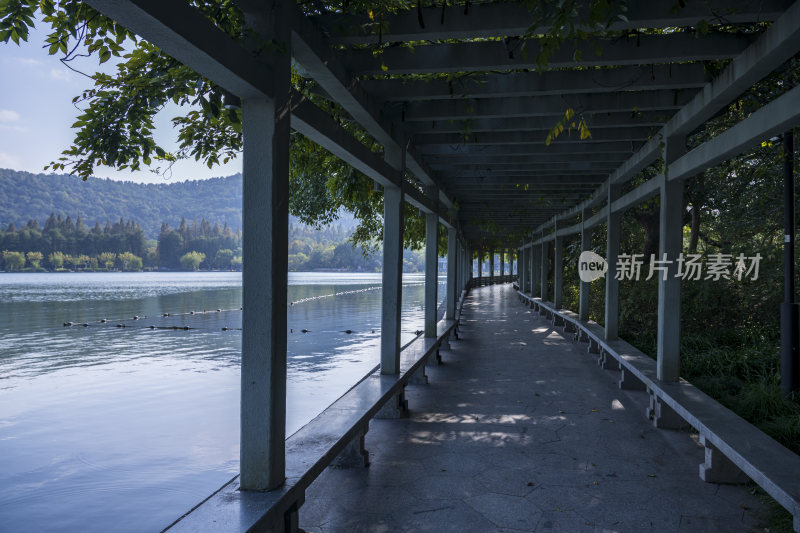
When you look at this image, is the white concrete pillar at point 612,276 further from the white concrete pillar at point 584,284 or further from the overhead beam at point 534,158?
the white concrete pillar at point 584,284

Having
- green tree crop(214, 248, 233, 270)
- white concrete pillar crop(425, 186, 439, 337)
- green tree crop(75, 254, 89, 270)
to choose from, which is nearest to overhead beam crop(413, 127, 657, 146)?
white concrete pillar crop(425, 186, 439, 337)

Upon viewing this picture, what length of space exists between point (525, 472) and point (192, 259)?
119840mm

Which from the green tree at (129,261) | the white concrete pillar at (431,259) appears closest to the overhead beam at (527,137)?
the white concrete pillar at (431,259)

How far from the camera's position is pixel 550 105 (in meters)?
4.58

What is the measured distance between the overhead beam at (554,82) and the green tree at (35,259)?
367 ft

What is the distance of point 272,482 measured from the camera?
2.61 metres

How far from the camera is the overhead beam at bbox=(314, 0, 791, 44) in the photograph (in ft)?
9.29

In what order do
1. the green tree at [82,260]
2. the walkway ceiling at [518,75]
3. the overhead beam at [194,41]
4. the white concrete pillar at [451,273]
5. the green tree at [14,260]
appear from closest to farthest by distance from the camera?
the overhead beam at [194,41] < the walkway ceiling at [518,75] < the white concrete pillar at [451,273] < the green tree at [14,260] < the green tree at [82,260]

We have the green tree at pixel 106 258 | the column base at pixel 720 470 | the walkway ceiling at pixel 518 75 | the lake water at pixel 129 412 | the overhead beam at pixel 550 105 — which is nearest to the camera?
the walkway ceiling at pixel 518 75

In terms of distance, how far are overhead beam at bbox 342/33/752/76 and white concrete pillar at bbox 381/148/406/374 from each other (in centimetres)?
170

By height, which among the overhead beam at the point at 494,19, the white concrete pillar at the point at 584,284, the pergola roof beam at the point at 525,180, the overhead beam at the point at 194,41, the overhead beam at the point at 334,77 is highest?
the pergola roof beam at the point at 525,180

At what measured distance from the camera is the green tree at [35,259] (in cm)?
9738

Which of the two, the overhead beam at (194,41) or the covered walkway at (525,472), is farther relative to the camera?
the covered walkway at (525,472)

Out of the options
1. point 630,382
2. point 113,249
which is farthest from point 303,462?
point 113,249
